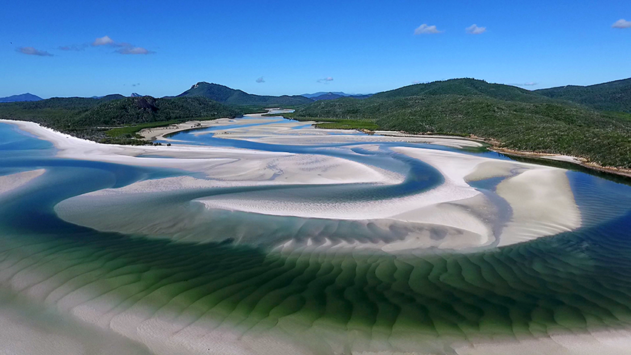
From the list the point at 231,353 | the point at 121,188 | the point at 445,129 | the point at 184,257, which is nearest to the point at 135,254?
the point at 184,257

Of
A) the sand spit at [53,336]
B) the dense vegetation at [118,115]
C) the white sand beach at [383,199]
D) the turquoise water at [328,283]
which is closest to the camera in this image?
the sand spit at [53,336]

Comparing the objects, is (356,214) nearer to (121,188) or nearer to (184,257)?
(184,257)

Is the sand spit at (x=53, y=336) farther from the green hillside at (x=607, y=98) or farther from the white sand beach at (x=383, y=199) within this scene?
the green hillside at (x=607, y=98)

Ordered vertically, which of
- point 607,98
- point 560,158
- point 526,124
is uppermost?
point 607,98

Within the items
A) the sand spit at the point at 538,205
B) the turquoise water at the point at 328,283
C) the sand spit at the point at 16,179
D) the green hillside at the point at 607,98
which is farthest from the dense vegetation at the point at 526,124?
the green hillside at the point at 607,98

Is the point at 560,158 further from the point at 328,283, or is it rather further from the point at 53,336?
the point at 53,336

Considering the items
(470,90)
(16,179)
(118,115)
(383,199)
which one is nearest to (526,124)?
(383,199)
